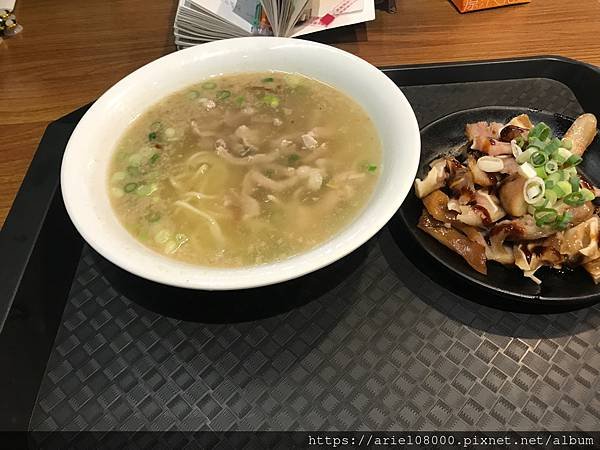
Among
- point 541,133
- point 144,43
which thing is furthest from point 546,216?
point 144,43

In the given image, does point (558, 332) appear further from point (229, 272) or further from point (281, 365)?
point (229, 272)

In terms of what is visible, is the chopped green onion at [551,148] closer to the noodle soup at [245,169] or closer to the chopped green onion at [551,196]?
the chopped green onion at [551,196]

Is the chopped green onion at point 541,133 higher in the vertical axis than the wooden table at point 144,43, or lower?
higher

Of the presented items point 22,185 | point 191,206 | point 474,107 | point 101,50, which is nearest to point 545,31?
point 474,107

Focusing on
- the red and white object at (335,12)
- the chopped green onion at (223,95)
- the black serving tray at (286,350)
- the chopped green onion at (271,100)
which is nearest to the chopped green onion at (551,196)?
the black serving tray at (286,350)

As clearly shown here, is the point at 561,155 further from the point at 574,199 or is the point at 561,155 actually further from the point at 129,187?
the point at 129,187

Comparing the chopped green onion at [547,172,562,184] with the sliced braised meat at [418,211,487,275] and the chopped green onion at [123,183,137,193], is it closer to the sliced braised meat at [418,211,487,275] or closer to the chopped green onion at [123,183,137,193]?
the sliced braised meat at [418,211,487,275]

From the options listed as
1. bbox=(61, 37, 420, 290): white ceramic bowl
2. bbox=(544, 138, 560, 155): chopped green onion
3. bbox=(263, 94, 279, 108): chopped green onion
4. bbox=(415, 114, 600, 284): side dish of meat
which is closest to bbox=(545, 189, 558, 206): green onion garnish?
bbox=(415, 114, 600, 284): side dish of meat
